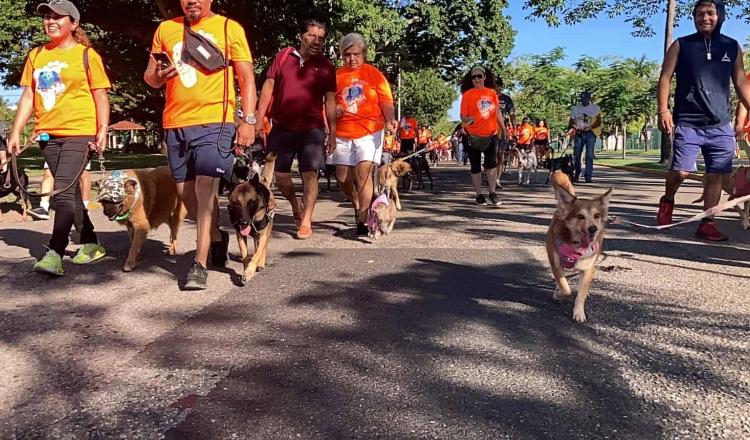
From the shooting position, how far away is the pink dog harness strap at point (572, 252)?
358 centimetres

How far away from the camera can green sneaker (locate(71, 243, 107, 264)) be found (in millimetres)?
5102

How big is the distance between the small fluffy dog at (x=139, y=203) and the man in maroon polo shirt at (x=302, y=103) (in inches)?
44.7

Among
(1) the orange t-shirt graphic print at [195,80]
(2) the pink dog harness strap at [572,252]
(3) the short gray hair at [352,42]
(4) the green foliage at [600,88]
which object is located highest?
(4) the green foliage at [600,88]

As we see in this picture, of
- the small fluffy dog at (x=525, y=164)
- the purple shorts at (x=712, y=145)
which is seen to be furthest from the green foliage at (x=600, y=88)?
the purple shorts at (x=712, y=145)

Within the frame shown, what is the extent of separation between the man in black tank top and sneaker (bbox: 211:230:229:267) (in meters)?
4.59

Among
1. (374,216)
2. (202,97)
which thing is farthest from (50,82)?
(374,216)

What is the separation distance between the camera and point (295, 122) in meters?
6.07

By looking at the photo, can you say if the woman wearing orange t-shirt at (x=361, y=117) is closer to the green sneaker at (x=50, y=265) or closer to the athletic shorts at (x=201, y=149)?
the athletic shorts at (x=201, y=149)

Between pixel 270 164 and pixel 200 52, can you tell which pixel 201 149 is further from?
pixel 270 164

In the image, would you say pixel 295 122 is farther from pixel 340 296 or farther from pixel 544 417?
pixel 544 417

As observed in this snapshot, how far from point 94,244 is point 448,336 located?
363 centimetres

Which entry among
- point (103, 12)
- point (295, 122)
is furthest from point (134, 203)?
point (103, 12)

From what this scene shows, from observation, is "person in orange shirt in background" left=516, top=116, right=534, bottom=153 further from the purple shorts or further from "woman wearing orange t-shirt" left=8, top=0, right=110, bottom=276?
"woman wearing orange t-shirt" left=8, top=0, right=110, bottom=276

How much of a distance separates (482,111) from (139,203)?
6.04 m
